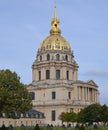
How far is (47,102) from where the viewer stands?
123125mm

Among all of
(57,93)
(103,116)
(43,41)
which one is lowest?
(103,116)

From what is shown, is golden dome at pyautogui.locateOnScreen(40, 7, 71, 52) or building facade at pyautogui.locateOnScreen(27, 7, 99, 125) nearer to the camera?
building facade at pyautogui.locateOnScreen(27, 7, 99, 125)

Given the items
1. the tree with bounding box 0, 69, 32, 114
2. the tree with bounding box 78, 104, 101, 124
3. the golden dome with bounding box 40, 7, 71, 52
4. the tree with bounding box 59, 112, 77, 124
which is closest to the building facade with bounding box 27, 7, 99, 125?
the golden dome with bounding box 40, 7, 71, 52

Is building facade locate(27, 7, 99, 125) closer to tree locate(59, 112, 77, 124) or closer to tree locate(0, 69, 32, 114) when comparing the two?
tree locate(59, 112, 77, 124)

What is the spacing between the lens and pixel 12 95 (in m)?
63.2

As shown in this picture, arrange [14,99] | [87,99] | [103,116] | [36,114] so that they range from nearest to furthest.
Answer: [14,99], [103,116], [36,114], [87,99]

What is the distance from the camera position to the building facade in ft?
397

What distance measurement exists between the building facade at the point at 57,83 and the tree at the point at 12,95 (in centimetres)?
5375

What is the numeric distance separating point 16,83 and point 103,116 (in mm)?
36657

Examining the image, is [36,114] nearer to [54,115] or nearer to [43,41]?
[54,115]

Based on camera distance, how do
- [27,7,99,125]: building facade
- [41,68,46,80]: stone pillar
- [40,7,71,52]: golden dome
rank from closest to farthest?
[27,7,99,125]: building facade < [41,68,46,80]: stone pillar < [40,7,71,52]: golden dome

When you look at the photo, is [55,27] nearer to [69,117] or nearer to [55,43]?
[55,43]

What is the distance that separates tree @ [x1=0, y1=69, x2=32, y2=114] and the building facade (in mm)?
53751

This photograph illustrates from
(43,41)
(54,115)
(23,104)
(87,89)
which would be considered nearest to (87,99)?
(87,89)
